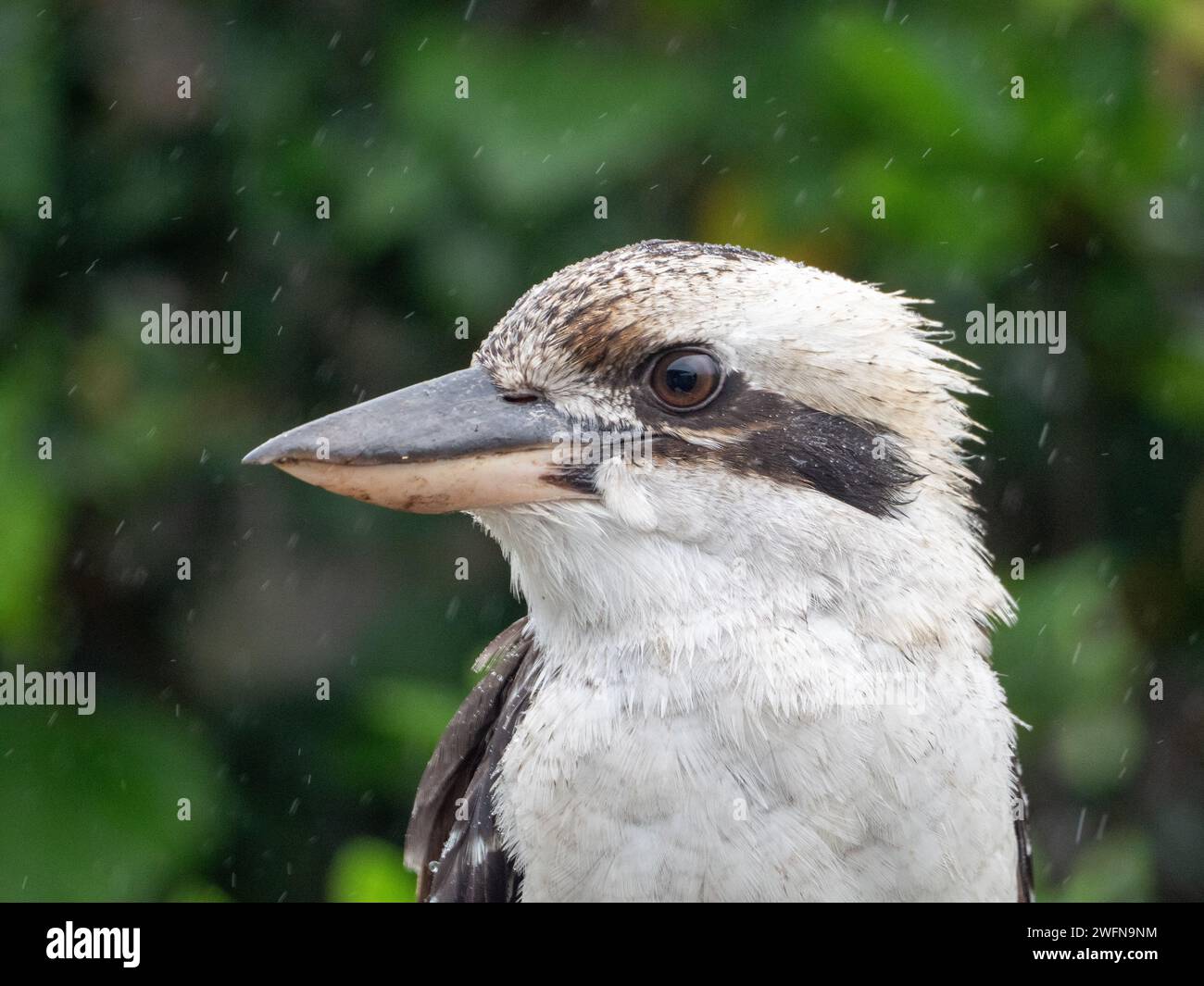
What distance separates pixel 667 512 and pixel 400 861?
4.93 feet

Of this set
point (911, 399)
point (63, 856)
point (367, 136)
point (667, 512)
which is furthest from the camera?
point (367, 136)

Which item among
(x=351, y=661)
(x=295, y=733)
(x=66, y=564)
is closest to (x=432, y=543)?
(x=351, y=661)

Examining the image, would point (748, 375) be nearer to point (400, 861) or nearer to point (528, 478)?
point (528, 478)

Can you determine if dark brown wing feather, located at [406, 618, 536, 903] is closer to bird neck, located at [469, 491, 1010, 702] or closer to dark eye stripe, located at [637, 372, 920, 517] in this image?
bird neck, located at [469, 491, 1010, 702]

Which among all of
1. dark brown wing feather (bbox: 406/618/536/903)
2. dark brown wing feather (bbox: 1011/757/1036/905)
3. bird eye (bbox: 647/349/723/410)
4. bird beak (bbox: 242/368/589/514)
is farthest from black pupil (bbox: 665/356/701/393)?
dark brown wing feather (bbox: 1011/757/1036/905)

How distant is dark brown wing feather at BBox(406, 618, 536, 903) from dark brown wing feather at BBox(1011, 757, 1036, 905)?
2.75 ft

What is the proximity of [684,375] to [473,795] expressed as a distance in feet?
2.71

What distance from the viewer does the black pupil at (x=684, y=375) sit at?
83.5 inches

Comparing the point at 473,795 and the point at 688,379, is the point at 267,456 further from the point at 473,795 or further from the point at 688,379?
the point at 473,795

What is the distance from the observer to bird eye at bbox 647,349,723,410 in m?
2.12

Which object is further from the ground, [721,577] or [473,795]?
[721,577]

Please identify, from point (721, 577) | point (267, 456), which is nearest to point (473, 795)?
point (721, 577)

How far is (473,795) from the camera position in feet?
7.97

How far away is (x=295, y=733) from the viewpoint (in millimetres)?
4168
